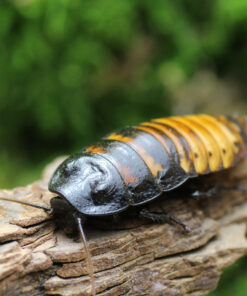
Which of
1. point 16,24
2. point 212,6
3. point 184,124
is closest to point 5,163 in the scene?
point 16,24

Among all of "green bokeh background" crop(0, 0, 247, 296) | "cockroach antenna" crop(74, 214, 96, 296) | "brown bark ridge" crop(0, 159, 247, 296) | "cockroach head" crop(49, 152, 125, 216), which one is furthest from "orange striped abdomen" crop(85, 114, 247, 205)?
"green bokeh background" crop(0, 0, 247, 296)

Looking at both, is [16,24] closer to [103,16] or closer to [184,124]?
[103,16]

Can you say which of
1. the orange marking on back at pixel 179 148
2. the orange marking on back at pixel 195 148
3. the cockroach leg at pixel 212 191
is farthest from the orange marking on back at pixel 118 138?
the cockroach leg at pixel 212 191

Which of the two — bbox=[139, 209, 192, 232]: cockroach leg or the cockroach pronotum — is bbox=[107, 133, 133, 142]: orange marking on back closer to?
the cockroach pronotum

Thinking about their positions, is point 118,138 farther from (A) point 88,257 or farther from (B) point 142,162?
(A) point 88,257

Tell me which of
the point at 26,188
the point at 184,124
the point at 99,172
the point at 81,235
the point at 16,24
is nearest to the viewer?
the point at 81,235

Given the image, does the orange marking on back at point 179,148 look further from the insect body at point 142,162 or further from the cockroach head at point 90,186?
the cockroach head at point 90,186

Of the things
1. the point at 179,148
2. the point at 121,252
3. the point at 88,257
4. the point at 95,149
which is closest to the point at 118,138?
the point at 95,149
